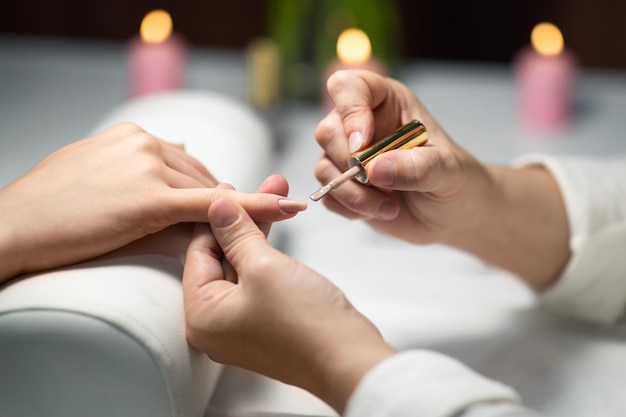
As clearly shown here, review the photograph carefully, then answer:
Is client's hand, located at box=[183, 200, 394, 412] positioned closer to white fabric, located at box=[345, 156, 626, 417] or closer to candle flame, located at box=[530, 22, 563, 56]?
white fabric, located at box=[345, 156, 626, 417]

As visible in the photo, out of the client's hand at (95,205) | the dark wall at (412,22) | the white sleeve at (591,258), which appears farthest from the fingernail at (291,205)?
the dark wall at (412,22)

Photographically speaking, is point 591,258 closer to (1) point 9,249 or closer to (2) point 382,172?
(2) point 382,172

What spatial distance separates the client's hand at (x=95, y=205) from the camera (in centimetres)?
60

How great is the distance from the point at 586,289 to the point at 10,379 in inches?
21.1

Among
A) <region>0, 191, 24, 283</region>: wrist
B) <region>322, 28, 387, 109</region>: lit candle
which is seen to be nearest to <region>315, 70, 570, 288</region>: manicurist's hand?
<region>0, 191, 24, 283</region>: wrist

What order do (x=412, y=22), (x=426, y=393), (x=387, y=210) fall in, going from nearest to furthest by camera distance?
(x=426, y=393) → (x=387, y=210) → (x=412, y=22)

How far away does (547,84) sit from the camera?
4.50 ft

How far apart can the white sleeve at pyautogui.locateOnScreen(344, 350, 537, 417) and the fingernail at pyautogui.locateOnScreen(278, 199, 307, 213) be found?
5.8 inches

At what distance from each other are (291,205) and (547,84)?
0.87 metres

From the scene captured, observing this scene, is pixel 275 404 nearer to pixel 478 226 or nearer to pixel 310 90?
pixel 478 226

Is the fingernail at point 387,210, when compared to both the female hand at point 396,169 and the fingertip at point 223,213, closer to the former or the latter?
the female hand at point 396,169

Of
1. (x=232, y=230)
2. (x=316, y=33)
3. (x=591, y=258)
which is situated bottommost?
(x=591, y=258)

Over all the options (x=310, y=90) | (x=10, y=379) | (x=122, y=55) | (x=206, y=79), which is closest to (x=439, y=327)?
(x=10, y=379)

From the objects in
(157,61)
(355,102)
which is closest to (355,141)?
(355,102)
